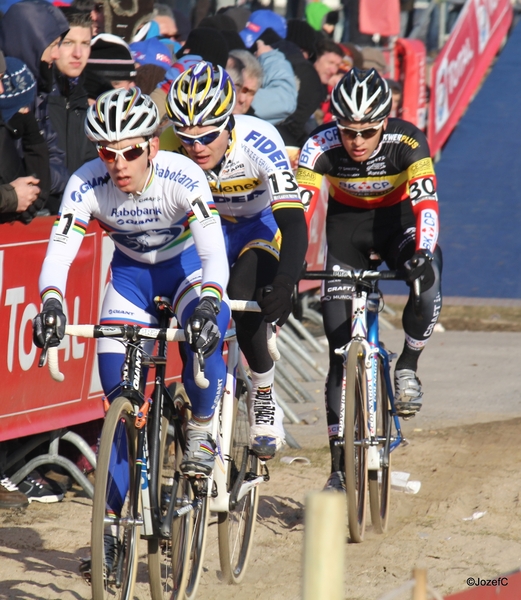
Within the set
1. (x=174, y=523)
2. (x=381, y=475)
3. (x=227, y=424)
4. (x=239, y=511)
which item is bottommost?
(x=381, y=475)

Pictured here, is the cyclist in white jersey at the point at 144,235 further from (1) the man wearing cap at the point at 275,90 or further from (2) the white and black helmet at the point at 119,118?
(1) the man wearing cap at the point at 275,90

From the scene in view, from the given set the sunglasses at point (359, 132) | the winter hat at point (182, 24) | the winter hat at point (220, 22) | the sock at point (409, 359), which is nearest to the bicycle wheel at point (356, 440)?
the sock at point (409, 359)

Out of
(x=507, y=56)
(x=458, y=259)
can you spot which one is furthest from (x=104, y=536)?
(x=507, y=56)

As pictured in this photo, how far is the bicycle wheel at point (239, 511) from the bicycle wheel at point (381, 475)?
31.2 inches

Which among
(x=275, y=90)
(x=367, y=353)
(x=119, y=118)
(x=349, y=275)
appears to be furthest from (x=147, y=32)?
(x=119, y=118)

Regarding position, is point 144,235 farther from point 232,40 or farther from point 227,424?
point 232,40

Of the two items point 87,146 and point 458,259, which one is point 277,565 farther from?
point 458,259

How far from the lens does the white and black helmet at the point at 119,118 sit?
4.07 m

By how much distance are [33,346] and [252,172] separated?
1833 millimetres

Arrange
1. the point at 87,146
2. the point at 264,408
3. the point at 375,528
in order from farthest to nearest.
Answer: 1. the point at 87,146
2. the point at 375,528
3. the point at 264,408

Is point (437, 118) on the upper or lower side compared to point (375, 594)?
lower

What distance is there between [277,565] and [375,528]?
81cm

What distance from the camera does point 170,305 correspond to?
4430 mm

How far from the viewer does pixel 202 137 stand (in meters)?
4.77
